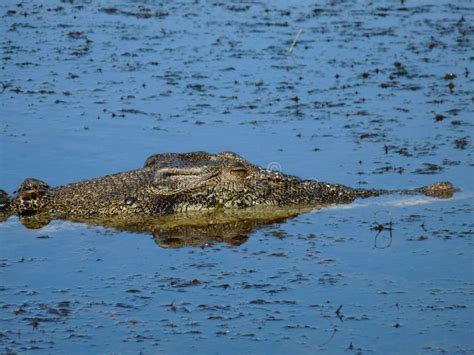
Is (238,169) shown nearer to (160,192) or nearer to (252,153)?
(160,192)

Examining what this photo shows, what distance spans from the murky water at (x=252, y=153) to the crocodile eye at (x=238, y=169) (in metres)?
0.57

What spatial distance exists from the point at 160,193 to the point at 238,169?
0.73 meters

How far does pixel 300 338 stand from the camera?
286 inches

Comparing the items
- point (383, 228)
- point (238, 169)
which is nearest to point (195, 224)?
point (238, 169)

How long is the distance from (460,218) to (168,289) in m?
3.23

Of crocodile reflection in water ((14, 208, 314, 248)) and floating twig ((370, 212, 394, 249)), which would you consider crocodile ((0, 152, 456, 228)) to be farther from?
floating twig ((370, 212, 394, 249))

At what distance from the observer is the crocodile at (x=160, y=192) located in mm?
9945

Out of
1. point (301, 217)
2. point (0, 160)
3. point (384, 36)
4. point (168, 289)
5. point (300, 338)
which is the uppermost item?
point (384, 36)

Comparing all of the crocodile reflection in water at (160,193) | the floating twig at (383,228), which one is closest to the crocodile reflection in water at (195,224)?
the crocodile reflection in water at (160,193)

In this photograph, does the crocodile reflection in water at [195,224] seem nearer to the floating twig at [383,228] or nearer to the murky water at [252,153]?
the murky water at [252,153]

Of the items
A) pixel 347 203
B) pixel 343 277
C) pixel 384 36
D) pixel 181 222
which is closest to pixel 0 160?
pixel 181 222

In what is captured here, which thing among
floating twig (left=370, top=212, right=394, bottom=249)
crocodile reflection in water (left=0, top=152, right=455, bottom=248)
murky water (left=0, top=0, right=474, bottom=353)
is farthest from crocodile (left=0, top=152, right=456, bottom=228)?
floating twig (left=370, top=212, right=394, bottom=249)

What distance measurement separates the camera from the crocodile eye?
1002cm

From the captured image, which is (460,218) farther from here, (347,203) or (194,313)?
(194,313)
